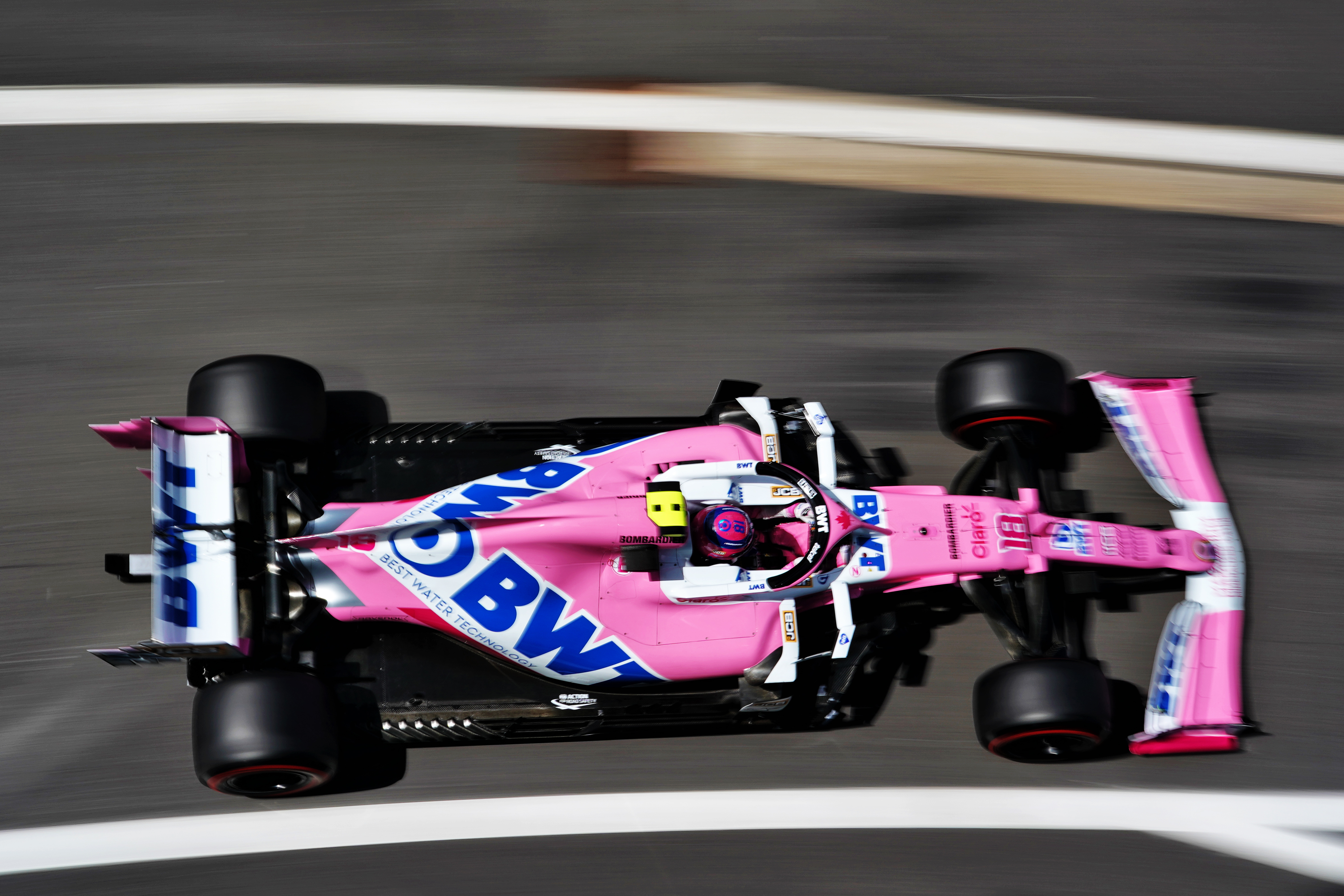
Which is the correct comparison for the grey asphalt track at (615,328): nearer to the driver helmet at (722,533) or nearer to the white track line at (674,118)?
the white track line at (674,118)

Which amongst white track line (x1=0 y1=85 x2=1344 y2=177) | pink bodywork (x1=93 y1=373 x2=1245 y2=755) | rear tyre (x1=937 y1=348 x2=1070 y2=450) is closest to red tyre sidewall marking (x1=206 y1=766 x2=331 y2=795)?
pink bodywork (x1=93 y1=373 x2=1245 y2=755)

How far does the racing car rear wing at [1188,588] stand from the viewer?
512 cm

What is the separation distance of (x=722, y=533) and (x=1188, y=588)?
2671 mm

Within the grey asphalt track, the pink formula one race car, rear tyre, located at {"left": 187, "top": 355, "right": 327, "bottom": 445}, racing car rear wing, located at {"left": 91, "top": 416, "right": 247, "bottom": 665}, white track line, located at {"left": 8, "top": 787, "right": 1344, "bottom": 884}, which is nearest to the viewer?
racing car rear wing, located at {"left": 91, "top": 416, "right": 247, "bottom": 665}

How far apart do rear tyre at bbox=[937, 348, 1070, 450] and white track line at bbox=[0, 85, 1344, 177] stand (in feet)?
6.39

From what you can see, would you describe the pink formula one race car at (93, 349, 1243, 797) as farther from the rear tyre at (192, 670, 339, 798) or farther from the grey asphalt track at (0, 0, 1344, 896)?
the grey asphalt track at (0, 0, 1344, 896)

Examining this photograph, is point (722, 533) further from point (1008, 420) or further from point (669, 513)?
point (1008, 420)

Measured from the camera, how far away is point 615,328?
600 centimetres

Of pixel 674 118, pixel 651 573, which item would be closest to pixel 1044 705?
pixel 651 573

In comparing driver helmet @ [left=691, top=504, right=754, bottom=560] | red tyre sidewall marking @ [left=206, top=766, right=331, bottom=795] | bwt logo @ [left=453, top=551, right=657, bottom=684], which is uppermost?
driver helmet @ [left=691, top=504, right=754, bottom=560]

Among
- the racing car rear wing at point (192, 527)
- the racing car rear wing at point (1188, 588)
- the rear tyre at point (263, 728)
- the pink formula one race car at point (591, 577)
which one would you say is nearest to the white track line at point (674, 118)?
the racing car rear wing at point (1188, 588)

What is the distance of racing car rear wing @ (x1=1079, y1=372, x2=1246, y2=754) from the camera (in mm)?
5117

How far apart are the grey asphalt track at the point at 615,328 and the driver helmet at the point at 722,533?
4.18 ft

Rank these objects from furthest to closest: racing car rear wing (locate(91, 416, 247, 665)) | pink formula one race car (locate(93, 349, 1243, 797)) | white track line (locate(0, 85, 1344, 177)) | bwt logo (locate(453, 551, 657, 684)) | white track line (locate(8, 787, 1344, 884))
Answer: white track line (locate(0, 85, 1344, 177)), white track line (locate(8, 787, 1344, 884)), bwt logo (locate(453, 551, 657, 684)), pink formula one race car (locate(93, 349, 1243, 797)), racing car rear wing (locate(91, 416, 247, 665))
